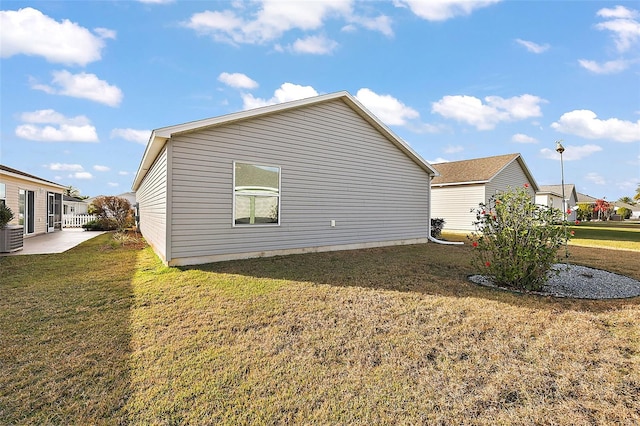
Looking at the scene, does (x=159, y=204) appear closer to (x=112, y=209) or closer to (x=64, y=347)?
(x=64, y=347)

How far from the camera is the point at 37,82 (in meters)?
10.8

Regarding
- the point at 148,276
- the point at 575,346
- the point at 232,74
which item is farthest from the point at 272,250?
the point at 232,74

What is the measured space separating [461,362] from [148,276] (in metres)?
5.77

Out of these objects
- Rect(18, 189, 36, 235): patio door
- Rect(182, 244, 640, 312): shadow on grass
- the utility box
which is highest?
Rect(18, 189, 36, 235): patio door

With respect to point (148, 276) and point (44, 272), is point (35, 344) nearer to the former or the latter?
point (148, 276)

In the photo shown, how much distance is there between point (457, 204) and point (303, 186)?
508 inches

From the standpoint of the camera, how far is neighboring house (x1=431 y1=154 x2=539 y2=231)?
16.9 meters

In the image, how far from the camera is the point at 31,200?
46.0 ft

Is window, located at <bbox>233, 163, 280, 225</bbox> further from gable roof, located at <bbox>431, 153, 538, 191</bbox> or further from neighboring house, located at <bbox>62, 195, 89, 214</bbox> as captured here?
neighboring house, located at <bbox>62, 195, 89, 214</bbox>

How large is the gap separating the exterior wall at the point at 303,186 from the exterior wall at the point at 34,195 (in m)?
10.1

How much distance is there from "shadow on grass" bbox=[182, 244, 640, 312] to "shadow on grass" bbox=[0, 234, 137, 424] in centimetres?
210

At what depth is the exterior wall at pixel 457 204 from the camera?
56.1 feet


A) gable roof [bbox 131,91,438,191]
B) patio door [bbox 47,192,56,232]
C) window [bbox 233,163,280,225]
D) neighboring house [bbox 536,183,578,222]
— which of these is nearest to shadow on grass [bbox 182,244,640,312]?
window [bbox 233,163,280,225]

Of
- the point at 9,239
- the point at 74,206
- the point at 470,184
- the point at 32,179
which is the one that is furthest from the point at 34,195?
the point at 74,206
